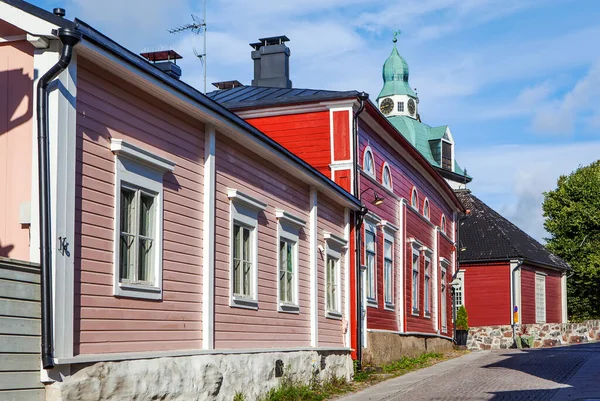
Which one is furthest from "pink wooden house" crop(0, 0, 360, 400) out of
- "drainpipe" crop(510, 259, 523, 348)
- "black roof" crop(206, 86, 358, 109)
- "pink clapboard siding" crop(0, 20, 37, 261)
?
"drainpipe" crop(510, 259, 523, 348)

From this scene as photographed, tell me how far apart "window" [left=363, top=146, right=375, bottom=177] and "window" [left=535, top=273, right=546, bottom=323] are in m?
22.3

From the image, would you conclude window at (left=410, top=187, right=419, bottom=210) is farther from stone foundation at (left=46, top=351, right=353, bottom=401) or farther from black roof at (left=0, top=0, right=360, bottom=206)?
black roof at (left=0, top=0, right=360, bottom=206)

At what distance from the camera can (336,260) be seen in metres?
18.4

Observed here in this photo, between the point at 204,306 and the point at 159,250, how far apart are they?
1.57 meters

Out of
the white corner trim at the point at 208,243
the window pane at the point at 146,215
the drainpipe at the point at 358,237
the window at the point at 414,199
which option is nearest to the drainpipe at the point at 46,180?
the window pane at the point at 146,215

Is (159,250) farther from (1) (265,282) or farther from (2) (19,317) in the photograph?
(1) (265,282)

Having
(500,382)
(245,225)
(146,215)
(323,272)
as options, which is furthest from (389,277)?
(146,215)

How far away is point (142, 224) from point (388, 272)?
13.5 m

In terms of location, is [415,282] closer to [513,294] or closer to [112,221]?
[513,294]

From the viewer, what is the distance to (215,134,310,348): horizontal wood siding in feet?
41.0

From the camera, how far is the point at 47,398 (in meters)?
8.21

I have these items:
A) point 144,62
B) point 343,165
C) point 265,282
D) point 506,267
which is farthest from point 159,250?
point 506,267

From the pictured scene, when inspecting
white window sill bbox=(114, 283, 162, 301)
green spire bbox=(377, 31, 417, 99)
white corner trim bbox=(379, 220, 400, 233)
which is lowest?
white window sill bbox=(114, 283, 162, 301)

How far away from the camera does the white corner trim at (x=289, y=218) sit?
1480 cm
